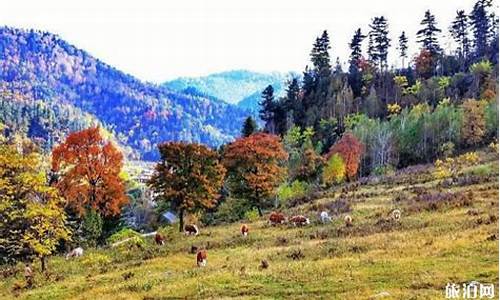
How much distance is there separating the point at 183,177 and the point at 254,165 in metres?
9.59

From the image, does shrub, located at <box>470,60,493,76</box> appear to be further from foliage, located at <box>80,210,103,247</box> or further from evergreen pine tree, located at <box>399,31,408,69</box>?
foliage, located at <box>80,210,103,247</box>

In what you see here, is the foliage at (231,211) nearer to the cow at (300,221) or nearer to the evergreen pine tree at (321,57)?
the cow at (300,221)

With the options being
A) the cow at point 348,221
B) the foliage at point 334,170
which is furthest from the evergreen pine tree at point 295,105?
the cow at point 348,221

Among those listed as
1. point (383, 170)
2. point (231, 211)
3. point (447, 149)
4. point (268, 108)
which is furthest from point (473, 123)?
point (268, 108)

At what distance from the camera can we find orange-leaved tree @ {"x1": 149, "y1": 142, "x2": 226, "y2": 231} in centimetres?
5778

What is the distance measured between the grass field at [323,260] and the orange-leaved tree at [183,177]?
3612 mm

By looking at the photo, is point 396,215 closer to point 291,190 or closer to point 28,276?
point 28,276

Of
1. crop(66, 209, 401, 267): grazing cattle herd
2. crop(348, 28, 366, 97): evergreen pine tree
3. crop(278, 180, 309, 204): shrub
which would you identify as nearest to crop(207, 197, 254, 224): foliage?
crop(278, 180, 309, 204): shrub

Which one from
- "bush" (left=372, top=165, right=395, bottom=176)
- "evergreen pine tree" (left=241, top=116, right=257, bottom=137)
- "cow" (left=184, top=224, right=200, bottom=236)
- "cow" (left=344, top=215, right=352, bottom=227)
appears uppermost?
"evergreen pine tree" (left=241, top=116, right=257, bottom=137)

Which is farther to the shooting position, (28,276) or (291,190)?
(291,190)

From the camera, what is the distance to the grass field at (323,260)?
26.1m

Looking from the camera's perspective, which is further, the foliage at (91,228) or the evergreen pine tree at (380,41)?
the evergreen pine tree at (380,41)

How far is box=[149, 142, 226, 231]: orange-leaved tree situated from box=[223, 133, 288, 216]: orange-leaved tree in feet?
19.8

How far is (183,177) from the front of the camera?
58125 mm
